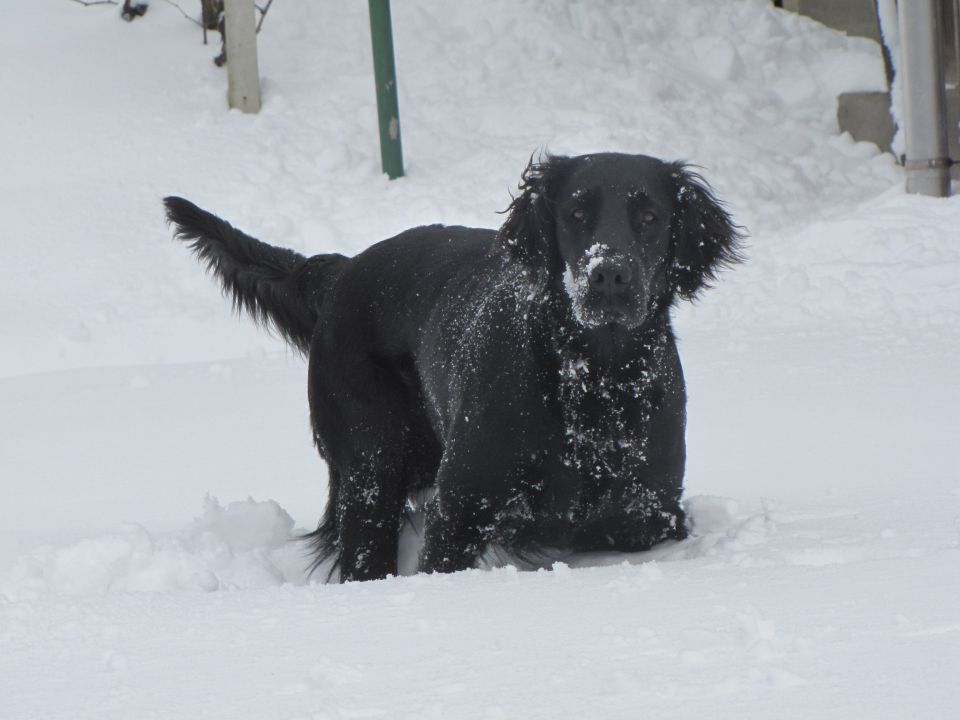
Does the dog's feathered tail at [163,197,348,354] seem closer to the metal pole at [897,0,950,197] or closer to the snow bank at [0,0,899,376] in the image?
the snow bank at [0,0,899,376]

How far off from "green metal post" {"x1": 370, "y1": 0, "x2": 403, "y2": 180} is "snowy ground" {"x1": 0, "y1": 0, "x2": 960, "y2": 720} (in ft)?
0.67

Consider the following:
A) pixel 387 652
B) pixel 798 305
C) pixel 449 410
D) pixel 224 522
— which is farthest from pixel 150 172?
pixel 387 652

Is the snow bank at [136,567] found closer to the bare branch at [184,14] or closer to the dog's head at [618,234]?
the dog's head at [618,234]

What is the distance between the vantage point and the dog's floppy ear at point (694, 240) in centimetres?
352

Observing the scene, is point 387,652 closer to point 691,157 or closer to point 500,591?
point 500,591

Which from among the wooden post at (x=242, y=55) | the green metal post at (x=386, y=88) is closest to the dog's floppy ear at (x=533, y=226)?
the green metal post at (x=386, y=88)

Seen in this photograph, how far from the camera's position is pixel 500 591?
2.61 meters

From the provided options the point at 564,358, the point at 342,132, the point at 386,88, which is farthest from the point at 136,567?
the point at 342,132

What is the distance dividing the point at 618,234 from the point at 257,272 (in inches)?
64.2

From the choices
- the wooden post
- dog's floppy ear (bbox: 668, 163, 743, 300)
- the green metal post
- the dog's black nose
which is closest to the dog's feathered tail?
dog's floppy ear (bbox: 668, 163, 743, 300)

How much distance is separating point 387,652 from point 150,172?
23.1 ft

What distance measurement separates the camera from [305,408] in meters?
5.77

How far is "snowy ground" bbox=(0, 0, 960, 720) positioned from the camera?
6.93 feet

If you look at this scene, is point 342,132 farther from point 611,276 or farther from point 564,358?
point 611,276
